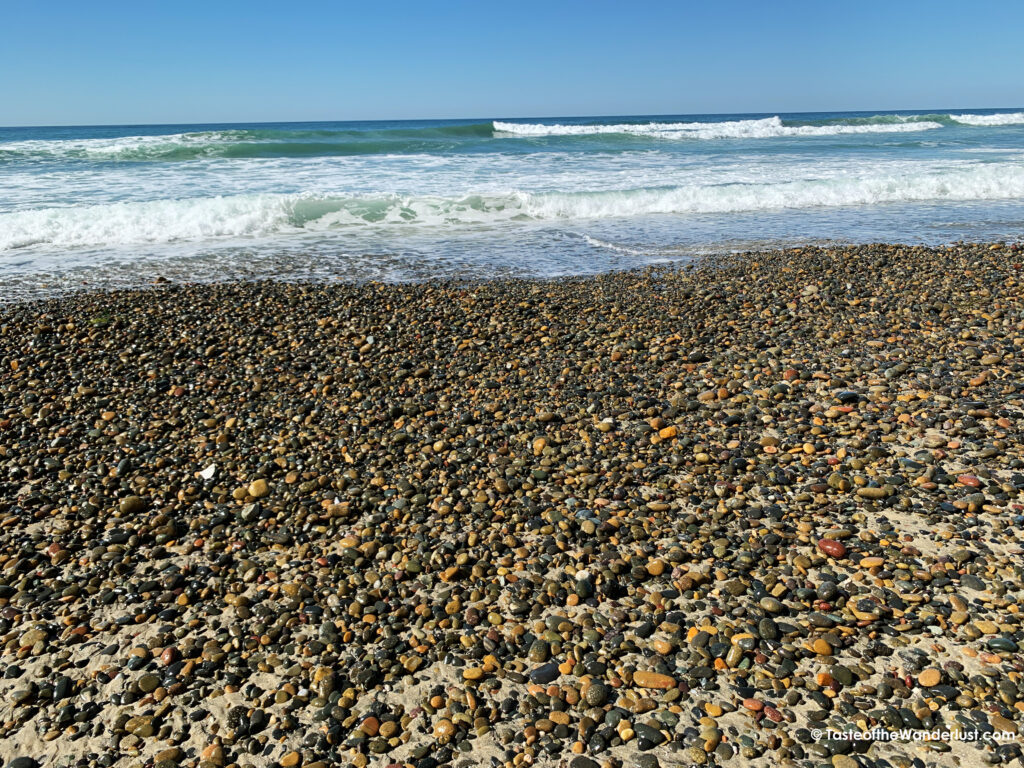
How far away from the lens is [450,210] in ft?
44.7

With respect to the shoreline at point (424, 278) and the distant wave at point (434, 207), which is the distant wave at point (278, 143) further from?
the shoreline at point (424, 278)

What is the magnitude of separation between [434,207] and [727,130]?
3255 centimetres

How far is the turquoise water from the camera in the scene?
964 cm

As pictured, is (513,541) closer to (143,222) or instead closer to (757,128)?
(143,222)

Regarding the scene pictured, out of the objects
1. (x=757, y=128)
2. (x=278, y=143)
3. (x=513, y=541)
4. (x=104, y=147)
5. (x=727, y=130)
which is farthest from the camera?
(x=757, y=128)

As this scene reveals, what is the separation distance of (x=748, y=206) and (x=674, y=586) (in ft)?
42.3

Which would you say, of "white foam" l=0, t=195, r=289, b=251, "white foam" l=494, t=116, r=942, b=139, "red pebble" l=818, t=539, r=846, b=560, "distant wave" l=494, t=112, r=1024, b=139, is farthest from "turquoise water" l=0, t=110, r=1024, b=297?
"distant wave" l=494, t=112, r=1024, b=139

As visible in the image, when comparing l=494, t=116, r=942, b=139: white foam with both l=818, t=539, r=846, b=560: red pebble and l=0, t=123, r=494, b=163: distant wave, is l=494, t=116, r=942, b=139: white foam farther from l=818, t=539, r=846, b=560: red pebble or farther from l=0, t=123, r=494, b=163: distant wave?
l=818, t=539, r=846, b=560: red pebble

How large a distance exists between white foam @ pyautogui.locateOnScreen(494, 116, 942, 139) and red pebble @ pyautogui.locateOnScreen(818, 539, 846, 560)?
3557 cm

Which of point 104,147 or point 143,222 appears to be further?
point 104,147

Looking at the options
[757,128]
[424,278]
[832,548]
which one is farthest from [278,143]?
[832,548]

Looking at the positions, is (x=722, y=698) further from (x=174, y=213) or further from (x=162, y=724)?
(x=174, y=213)

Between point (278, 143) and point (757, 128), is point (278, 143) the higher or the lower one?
the lower one

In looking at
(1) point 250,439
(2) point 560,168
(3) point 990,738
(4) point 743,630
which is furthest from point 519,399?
(2) point 560,168
